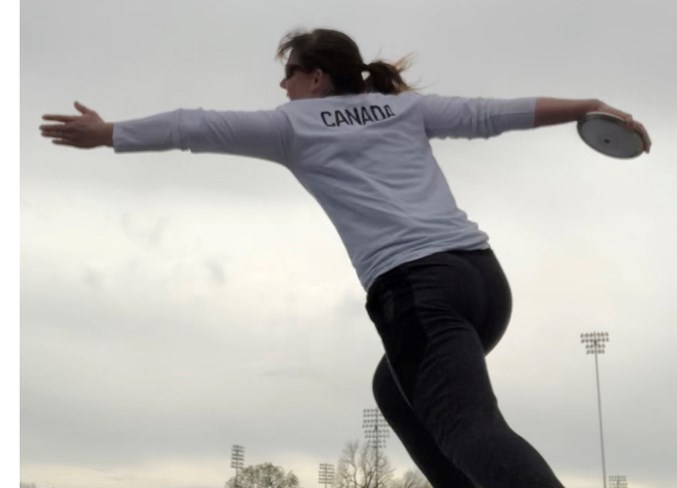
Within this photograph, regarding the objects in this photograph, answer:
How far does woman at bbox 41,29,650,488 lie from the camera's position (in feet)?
9.87

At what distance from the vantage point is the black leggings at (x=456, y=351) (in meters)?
2.88

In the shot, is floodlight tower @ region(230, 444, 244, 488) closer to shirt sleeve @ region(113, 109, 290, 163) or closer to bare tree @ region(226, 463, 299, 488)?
bare tree @ region(226, 463, 299, 488)

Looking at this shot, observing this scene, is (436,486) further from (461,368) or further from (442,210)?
(442,210)

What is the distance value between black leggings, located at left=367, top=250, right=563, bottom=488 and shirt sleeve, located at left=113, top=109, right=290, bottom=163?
647 millimetres

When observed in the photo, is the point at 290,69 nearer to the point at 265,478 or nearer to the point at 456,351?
the point at 456,351

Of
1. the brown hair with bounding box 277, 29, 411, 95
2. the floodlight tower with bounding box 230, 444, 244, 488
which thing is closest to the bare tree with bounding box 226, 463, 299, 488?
the floodlight tower with bounding box 230, 444, 244, 488

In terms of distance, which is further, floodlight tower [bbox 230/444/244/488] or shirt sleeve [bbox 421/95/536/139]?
floodlight tower [bbox 230/444/244/488]

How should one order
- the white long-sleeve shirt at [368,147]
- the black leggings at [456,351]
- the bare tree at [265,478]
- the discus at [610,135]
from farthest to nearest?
the bare tree at [265,478]
the discus at [610,135]
the white long-sleeve shirt at [368,147]
the black leggings at [456,351]

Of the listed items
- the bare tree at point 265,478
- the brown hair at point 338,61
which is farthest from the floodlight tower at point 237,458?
the brown hair at point 338,61

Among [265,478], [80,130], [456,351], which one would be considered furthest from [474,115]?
[265,478]

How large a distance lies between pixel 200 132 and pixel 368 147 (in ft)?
1.89

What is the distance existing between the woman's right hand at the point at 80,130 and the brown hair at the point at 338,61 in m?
0.81

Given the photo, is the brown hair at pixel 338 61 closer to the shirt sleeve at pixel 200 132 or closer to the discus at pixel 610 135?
the shirt sleeve at pixel 200 132

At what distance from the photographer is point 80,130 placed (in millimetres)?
3355
